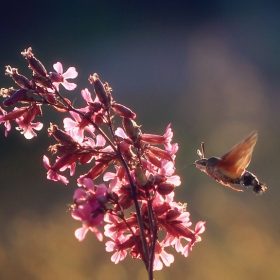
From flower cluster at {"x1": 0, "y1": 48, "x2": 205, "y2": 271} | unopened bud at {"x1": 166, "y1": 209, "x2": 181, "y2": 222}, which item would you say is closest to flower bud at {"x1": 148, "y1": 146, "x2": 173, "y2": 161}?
flower cluster at {"x1": 0, "y1": 48, "x2": 205, "y2": 271}

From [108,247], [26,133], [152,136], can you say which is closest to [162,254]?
[108,247]

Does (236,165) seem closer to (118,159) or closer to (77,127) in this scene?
(118,159)

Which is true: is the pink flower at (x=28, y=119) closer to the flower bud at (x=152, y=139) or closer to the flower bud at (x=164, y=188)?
the flower bud at (x=152, y=139)

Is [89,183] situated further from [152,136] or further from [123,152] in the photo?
[152,136]

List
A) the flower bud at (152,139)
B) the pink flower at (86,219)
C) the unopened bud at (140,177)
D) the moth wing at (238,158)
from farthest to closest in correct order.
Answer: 1. the flower bud at (152,139)
2. the moth wing at (238,158)
3. the unopened bud at (140,177)
4. the pink flower at (86,219)

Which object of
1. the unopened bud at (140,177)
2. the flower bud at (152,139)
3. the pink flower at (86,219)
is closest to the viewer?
the pink flower at (86,219)

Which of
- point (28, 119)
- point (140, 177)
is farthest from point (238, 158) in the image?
point (28, 119)

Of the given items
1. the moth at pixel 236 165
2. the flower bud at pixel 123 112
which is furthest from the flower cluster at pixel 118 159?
the moth at pixel 236 165
